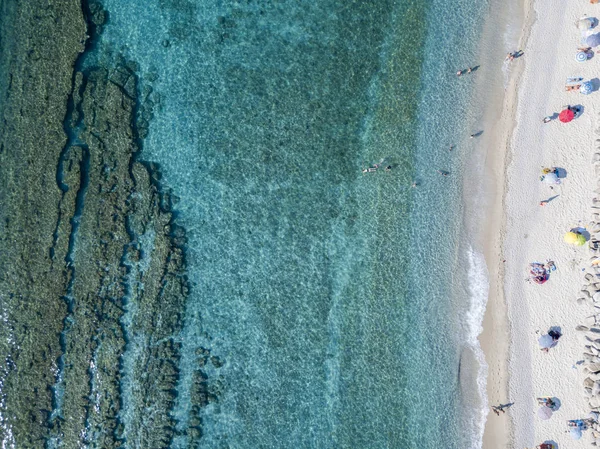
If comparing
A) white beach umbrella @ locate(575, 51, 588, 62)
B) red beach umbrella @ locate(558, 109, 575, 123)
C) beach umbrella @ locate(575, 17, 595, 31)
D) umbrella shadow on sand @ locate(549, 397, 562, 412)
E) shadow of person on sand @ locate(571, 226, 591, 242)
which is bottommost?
umbrella shadow on sand @ locate(549, 397, 562, 412)

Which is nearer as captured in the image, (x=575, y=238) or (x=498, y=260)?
(x=575, y=238)

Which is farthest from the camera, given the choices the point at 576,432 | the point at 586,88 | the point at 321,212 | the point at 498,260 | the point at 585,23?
the point at 321,212

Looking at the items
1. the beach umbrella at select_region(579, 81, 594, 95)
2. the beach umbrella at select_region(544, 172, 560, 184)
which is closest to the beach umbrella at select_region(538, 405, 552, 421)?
the beach umbrella at select_region(544, 172, 560, 184)

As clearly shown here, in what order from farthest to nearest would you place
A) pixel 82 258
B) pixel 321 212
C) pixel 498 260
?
pixel 82 258 → pixel 321 212 → pixel 498 260

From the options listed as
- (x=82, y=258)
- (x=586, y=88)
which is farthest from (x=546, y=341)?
(x=82, y=258)

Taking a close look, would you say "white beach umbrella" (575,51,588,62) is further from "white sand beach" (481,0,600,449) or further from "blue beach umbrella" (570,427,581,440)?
"blue beach umbrella" (570,427,581,440)

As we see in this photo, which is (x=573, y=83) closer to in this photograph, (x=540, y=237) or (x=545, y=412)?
(x=540, y=237)

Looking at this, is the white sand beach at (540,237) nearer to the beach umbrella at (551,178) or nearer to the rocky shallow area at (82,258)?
the beach umbrella at (551,178)
